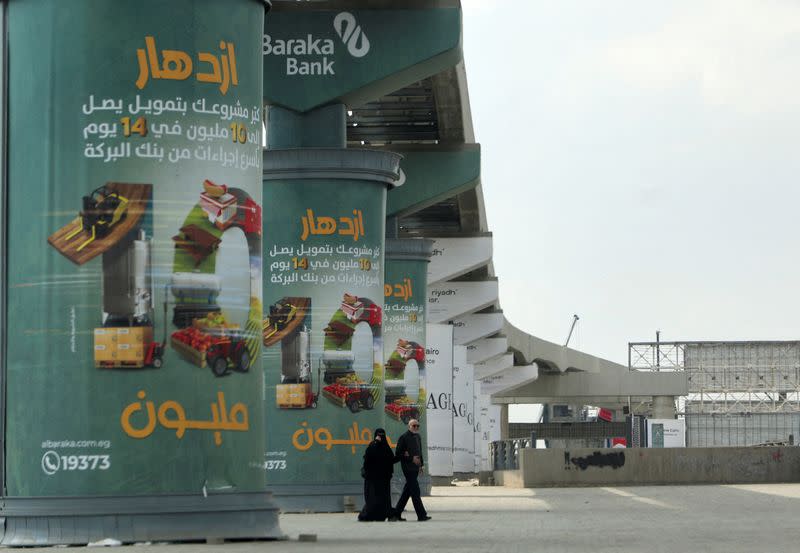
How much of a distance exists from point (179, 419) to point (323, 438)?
1048 cm

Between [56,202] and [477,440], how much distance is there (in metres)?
51.8

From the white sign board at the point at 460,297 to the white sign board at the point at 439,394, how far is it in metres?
11.9

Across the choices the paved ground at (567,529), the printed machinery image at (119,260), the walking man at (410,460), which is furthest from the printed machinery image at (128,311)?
the walking man at (410,460)

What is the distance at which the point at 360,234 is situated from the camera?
89.9 feet

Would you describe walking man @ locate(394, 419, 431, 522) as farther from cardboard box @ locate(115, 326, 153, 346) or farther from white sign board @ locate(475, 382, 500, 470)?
white sign board @ locate(475, 382, 500, 470)

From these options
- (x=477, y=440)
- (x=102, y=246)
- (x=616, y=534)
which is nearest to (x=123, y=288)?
(x=102, y=246)

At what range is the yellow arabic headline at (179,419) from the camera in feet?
53.8

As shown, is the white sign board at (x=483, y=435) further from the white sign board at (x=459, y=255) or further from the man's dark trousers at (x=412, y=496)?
the man's dark trousers at (x=412, y=496)

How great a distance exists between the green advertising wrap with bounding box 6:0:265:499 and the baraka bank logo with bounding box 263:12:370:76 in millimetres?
9785

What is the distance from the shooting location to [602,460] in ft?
161

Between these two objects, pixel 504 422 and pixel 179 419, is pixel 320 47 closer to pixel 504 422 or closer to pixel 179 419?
pixel 179 419

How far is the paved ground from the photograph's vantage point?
1620 centimetres

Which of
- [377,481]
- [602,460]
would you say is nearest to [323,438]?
[377,481]

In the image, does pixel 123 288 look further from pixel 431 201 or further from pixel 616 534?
pixel 431 201
